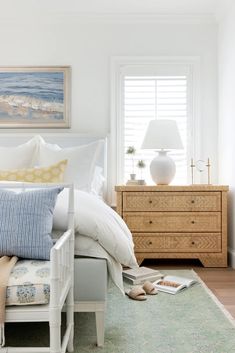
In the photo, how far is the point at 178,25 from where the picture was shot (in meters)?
4.28

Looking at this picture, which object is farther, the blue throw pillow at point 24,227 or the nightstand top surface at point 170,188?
the nightstand top surface at point 170,188

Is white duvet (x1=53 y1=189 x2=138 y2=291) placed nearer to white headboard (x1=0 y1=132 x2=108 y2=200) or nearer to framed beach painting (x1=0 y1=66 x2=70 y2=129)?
white headboard (x1=0 y1=132 x2=108 y2=200)

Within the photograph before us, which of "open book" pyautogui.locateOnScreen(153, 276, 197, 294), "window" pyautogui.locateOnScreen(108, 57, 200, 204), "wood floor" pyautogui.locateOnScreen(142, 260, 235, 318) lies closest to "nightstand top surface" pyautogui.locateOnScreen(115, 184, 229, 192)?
"window" pyautogui.locateOnScreen(108, 57, 200, 204)

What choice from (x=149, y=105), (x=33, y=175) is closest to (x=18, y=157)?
(x=33, y=175)

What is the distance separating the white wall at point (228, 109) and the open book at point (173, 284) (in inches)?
32.2

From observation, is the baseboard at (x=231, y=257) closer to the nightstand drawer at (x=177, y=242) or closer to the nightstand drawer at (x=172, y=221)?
the nightstand drawer at (x=177, y=242)

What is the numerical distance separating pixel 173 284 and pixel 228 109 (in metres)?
1.78

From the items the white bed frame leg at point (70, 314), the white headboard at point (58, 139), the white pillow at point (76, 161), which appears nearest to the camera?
the white bed frame leg at point (70, 314)

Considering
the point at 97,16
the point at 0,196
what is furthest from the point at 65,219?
the point at 97,16

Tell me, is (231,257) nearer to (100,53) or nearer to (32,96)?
(100,53)

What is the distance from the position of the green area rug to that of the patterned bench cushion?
21.7 inches

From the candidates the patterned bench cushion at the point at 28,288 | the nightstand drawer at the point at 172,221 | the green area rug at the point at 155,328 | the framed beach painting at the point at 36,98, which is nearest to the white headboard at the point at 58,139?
the framed beach painting at the point at 36,98

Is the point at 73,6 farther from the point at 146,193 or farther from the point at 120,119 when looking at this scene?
the point at 146,193

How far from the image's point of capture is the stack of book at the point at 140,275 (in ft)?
10.6
